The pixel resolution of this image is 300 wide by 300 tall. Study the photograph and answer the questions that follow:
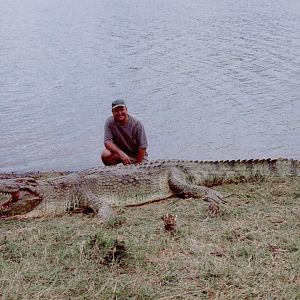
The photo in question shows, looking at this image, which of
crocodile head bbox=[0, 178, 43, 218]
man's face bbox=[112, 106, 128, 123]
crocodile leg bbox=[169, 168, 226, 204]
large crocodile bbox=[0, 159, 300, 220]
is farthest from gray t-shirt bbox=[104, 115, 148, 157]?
crocodile head bbox=[0, 178, 43, 218]

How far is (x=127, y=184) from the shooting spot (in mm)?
6988

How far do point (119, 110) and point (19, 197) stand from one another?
78.1 inches

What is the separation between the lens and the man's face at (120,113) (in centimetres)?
757

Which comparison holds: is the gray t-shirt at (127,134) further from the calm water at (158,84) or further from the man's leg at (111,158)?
the calm water at (158,84)

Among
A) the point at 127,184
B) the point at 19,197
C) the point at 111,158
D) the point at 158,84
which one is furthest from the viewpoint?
the point at 158,84

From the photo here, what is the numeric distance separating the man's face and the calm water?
3083mm

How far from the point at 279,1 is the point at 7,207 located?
2984 cm

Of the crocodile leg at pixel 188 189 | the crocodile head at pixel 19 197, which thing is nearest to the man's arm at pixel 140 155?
the crocodile leg at pixel 188 189

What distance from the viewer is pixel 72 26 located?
27000 mm

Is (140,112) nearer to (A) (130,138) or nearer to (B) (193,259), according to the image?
(A) (130,138)

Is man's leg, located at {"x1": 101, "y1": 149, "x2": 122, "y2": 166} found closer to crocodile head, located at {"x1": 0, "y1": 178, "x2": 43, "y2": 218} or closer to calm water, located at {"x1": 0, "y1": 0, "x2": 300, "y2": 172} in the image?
crocodile head, located at {"x1": 0, "y1": 178, "x2": 43, "y2": 218}

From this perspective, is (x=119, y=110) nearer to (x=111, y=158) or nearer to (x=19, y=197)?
(x=111, y=158)

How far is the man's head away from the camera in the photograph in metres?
7.52

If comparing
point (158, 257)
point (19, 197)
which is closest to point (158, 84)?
point (19, 197)
